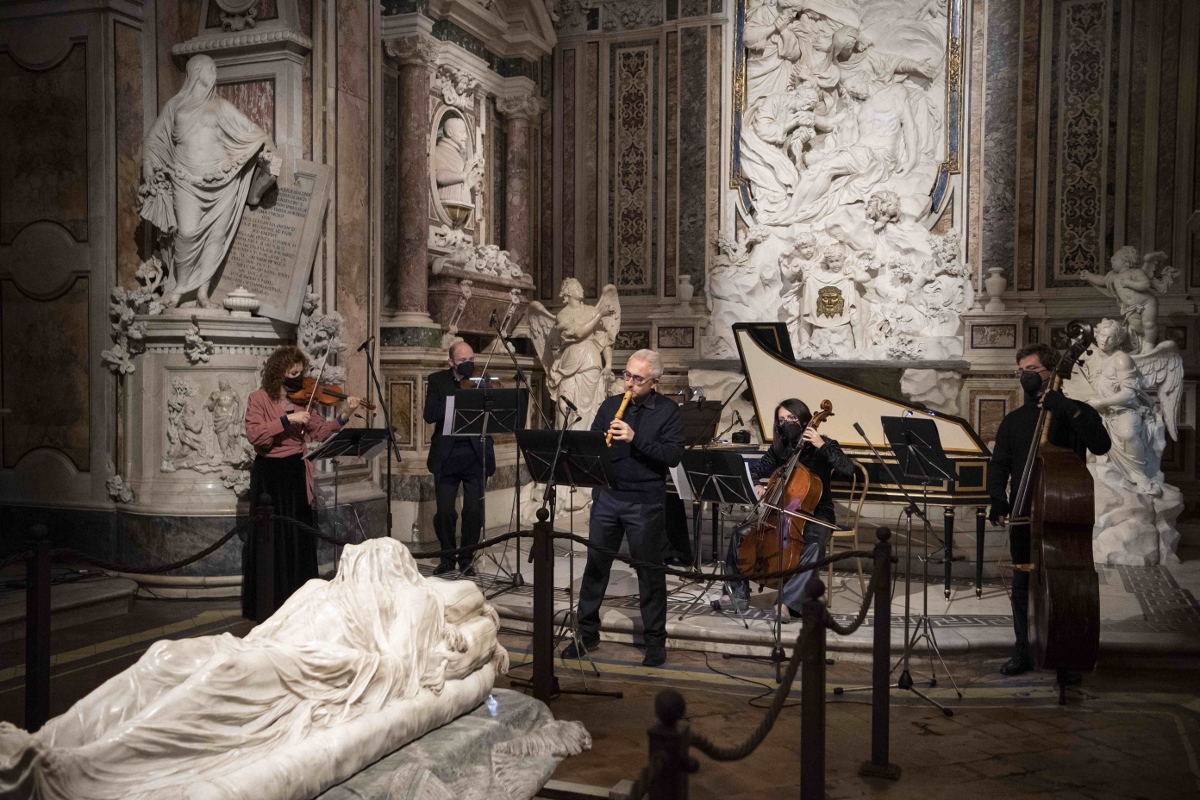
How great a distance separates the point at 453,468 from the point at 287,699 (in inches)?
181

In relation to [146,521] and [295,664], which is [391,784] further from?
[146,521]

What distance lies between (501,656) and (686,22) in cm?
935

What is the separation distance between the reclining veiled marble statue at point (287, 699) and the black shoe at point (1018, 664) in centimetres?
301

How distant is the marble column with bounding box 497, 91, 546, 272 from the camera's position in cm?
1187

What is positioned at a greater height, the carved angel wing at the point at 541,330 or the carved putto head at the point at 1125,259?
the carved putto head at the point at 1125,259

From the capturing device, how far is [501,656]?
4406mm

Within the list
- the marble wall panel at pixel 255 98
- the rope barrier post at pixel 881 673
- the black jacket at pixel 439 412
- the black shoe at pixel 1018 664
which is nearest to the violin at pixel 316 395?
the black jacket at pixel 439 412

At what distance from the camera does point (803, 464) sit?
6410 millimetres

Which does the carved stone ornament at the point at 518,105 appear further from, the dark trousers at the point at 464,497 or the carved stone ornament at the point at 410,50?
the dark trousers at the point at 464,497

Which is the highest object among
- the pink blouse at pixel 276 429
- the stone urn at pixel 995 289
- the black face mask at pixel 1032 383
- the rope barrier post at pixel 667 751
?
the stone urn at pixel 995 289

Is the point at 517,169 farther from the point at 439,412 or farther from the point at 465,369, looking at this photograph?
the point at 439,412

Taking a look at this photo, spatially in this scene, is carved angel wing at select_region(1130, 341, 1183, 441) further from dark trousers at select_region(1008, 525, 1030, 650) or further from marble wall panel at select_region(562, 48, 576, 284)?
marble wall panel at select_region(562, 48, 576, 284)

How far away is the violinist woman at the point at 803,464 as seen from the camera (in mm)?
6297

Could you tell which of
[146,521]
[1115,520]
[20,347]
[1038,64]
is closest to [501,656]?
[146,521]
